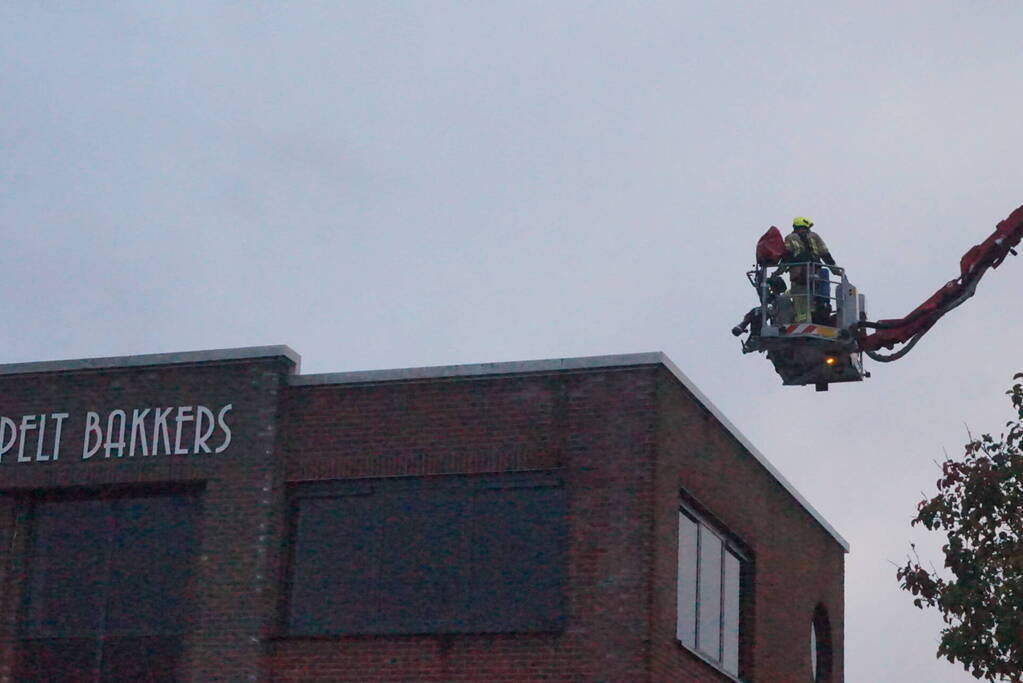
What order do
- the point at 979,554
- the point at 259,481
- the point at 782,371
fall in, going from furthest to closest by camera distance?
1. the point at 979,554
2. the point at 782,371
3. the point at 259,481

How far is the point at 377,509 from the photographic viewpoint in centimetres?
2147

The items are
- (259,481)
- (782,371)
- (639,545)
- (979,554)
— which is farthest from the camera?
(979,554)

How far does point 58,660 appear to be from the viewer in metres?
21.9

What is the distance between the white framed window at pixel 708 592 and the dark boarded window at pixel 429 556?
6.09 feet

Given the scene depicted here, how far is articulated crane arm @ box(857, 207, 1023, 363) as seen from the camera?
23.7 meters

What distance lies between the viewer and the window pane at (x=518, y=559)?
20.5 m

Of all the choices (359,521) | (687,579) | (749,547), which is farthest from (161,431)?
(749,547)

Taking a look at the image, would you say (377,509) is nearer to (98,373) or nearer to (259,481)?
(259,481)

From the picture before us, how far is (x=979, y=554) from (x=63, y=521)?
12.3m

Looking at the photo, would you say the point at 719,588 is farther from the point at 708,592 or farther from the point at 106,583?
the point at 106,583

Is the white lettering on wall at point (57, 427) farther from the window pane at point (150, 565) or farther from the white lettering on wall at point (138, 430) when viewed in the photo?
the window pane at point (150, 565)

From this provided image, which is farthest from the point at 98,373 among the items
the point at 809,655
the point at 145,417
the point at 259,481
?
the point at 809,655

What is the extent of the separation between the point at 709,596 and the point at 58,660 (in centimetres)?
791

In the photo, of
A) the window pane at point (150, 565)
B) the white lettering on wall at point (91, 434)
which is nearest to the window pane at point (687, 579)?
the window pane at point (150, 565)
